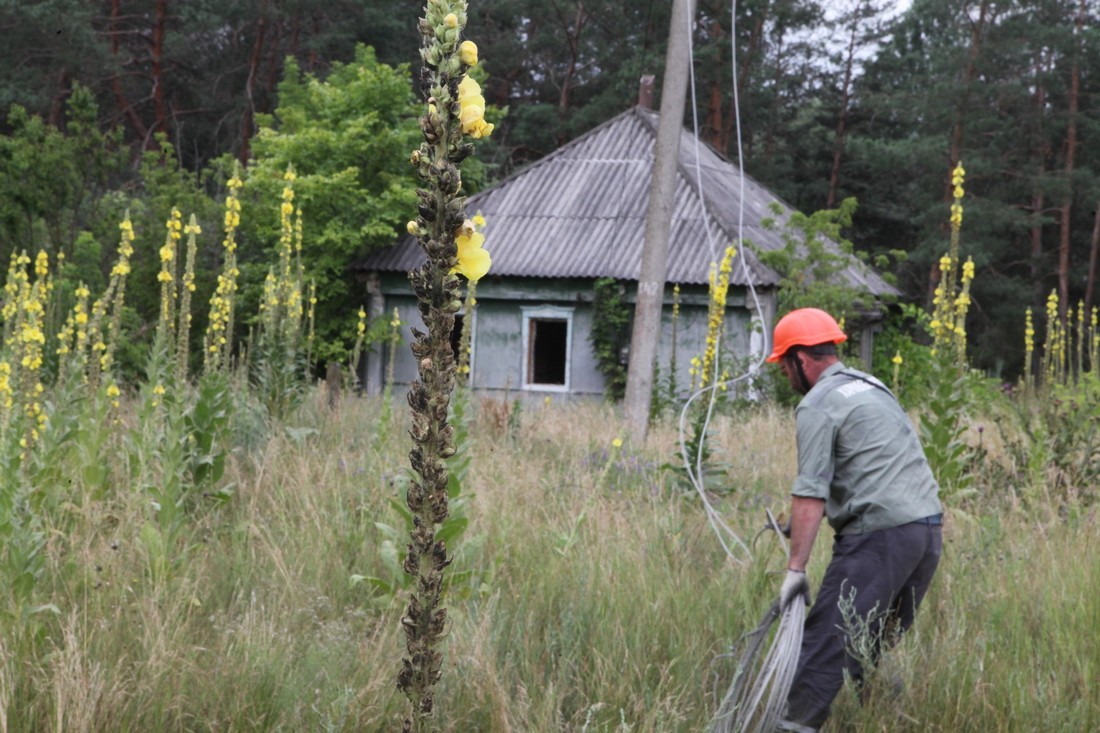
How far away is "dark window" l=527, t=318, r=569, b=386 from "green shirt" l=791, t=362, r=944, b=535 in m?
17.0

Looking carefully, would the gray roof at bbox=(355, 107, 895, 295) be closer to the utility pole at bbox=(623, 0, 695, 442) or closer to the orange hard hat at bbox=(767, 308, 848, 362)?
the utility pole at bbox=(623, 0, 695, 442)

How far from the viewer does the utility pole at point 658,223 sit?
1146cm

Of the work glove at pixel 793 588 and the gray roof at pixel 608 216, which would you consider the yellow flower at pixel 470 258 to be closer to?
the work glove at pixel 793 588

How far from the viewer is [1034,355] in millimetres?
33531

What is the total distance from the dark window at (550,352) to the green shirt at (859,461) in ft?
55.9

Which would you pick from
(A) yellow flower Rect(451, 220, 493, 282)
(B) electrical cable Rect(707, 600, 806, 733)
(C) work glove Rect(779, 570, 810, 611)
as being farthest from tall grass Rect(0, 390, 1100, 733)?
(A) yellow flower Rect(451, 220, 493, 282)

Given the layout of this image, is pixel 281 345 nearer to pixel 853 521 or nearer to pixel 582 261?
pixel 853 521

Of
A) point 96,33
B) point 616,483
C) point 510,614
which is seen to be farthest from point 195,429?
point 96,33

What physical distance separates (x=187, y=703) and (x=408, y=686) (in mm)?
2146

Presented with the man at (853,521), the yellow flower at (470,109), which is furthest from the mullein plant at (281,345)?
the yellow flower at (470,109)

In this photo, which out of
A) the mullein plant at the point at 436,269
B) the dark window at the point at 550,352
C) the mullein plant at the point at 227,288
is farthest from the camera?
the dark window at the point at 550,352

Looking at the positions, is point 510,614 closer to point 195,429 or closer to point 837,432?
point 837,432

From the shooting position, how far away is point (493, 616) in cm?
502

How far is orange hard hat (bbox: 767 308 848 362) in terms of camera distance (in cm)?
499
